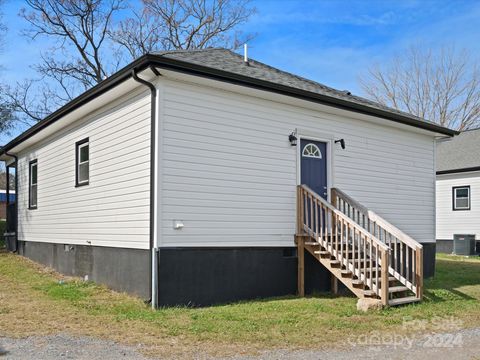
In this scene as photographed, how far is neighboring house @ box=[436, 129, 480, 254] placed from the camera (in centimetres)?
1966

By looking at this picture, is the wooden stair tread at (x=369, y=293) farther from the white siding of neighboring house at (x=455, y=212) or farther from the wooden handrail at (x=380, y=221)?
the white siding of neighboring house at (x=455, y=212)

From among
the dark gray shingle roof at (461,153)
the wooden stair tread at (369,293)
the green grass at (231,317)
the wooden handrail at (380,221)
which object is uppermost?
the dark gray shingle roof at (461,153)

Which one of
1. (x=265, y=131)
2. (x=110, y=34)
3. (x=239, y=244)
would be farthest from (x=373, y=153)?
(x=110, y=34)

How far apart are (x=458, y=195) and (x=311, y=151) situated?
41.3 ft

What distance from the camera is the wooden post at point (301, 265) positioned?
9.64m

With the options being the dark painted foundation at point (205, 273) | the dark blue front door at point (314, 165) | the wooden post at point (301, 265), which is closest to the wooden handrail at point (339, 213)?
the dark blue front door at point (314, 165)

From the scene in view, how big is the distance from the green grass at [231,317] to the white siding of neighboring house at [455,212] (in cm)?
1074

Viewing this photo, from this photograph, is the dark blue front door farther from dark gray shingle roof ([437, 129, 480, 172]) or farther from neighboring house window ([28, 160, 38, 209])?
dark gray shingle roof ([437, 129, 480, 172])

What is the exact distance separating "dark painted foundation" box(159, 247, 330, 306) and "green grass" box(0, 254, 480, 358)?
0.26 metres

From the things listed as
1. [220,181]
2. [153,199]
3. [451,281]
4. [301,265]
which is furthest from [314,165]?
[451,281]

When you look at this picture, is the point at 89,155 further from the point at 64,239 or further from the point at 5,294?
the point at 5,294

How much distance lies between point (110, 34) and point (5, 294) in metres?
21.9

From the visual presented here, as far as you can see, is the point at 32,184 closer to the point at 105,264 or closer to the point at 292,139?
the point at 105,264

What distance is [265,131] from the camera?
9.50 m
